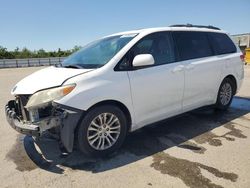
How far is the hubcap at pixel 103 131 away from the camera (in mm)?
3828

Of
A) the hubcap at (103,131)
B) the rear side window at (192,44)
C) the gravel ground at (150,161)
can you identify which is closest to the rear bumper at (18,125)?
the gravel ground at (150,161)

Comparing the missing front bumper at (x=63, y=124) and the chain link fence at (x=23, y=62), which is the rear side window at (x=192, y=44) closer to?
the missing front bumper at (x=63, y=124)

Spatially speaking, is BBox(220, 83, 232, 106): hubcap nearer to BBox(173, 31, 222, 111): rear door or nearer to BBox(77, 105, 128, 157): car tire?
BBox(173, 31, 222, 111): rear door

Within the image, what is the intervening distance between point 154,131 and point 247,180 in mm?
2066

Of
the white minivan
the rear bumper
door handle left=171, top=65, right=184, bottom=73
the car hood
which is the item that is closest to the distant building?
the white minivan

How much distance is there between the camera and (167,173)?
11.3ft

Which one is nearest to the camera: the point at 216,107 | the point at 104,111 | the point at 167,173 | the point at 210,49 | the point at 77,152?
the point at 167,173

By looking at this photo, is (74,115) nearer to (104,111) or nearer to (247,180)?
(104,111)

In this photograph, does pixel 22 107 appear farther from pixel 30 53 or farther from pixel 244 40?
pixel 30 53

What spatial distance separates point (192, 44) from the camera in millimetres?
5211

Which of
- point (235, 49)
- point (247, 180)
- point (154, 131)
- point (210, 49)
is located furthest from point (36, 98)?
point (235, 49)

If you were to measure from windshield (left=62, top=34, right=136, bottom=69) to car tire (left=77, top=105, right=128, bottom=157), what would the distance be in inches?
27.6

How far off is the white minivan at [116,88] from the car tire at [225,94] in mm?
390

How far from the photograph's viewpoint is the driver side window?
4.13m
